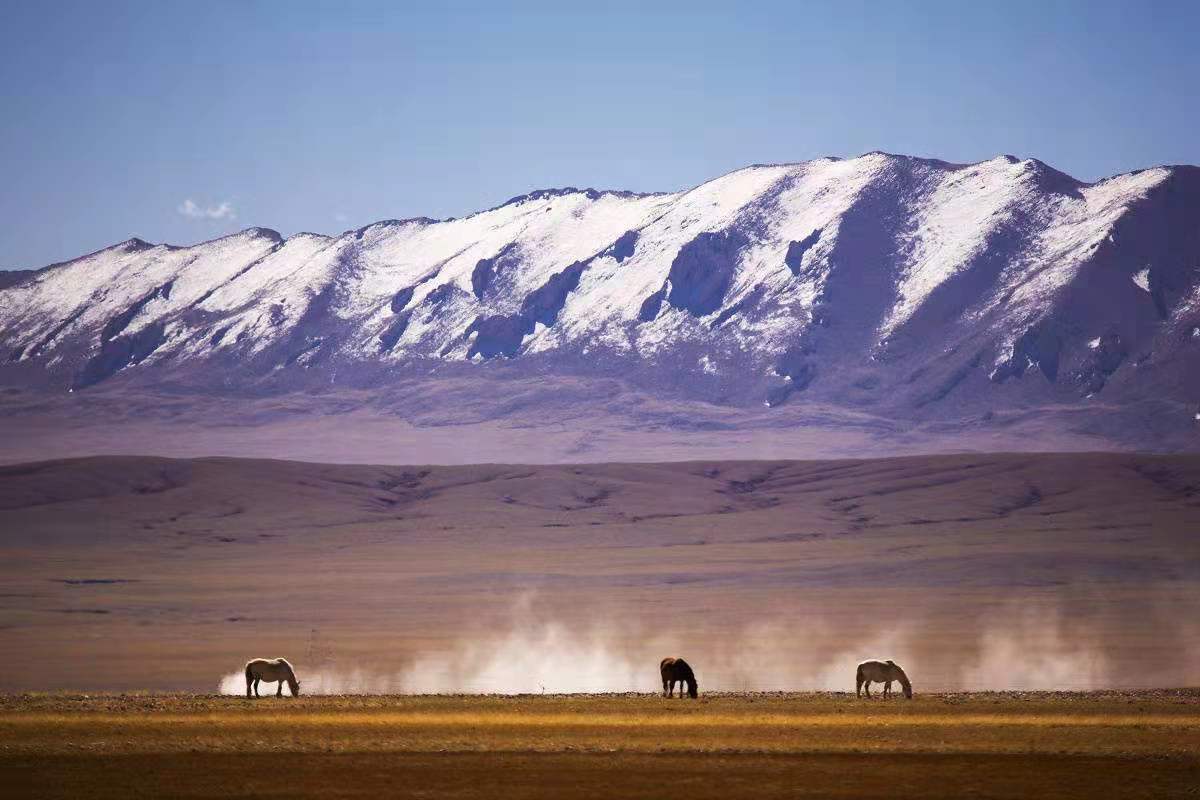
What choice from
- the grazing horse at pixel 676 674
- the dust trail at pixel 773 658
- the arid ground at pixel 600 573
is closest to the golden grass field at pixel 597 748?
the grazing horse at pixel 676 674

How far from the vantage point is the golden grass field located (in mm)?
26156

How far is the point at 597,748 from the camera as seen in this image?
1158 inches

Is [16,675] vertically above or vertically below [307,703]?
above

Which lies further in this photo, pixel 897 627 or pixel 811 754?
pixel 897 627

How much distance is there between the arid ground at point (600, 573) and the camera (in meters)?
69.1

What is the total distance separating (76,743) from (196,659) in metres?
44.6

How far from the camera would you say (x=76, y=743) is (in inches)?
1191

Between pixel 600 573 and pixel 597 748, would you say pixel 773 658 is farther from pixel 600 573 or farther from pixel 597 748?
pixel 600 573

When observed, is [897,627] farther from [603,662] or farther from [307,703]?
[307,703]

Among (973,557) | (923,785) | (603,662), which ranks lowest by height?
(923,785)

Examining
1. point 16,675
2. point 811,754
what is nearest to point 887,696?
point 811,754

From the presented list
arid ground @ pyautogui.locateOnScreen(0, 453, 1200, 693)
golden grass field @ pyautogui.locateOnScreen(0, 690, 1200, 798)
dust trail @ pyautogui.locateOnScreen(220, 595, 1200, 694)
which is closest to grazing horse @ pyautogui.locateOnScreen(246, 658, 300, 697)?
golden grass field @ pyautogui.locateOnScreen(0, 690, 1200, 798)

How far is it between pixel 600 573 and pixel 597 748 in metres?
85.4

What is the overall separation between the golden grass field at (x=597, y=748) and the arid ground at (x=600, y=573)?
16705 millimetres
